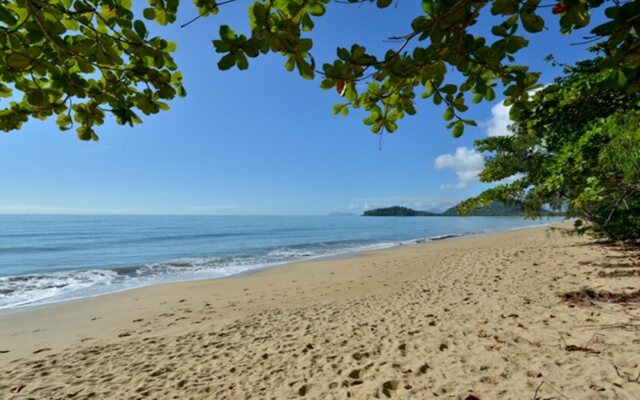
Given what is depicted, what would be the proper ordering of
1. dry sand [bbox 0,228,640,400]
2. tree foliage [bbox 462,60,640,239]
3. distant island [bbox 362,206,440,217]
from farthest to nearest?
distant island [bbox 362,206,440,217]
tree foliage [bbox 462,60,640,239]
dry sand [bbox 0,228,640,400]

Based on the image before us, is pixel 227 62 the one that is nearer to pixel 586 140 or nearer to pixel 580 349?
pixel 580 349

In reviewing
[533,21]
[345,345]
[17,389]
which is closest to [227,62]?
[533,21]

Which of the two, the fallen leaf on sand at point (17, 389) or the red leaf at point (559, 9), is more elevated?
the red leaf at point (559, 9)

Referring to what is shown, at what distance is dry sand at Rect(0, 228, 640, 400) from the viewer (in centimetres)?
391

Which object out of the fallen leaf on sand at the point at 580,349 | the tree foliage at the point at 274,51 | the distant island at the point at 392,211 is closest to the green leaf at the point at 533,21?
the tree foliage at the point at 274,51

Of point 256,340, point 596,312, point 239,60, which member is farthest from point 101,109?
point 596,312

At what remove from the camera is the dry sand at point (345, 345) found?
391cm

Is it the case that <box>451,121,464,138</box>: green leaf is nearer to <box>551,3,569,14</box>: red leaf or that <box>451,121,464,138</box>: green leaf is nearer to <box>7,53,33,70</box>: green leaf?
<box>551,3,569,14</box>: red leaf

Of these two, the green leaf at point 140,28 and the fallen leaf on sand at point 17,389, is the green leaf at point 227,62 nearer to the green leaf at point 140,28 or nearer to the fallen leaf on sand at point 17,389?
the green leaf at point 140,28

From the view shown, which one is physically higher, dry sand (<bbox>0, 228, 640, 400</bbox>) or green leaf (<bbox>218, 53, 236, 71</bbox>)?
green leaf (<bbox>218, 53, 236, 71</bbox>)

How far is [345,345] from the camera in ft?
17.2

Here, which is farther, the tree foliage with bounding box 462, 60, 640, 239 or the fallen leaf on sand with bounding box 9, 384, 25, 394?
the tree foliage with bounding box 462, 60, 640, 239

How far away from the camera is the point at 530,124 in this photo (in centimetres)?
582

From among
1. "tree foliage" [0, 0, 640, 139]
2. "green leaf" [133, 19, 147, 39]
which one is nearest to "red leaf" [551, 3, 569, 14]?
"tree foliage" [0, 0, 640, 139]
